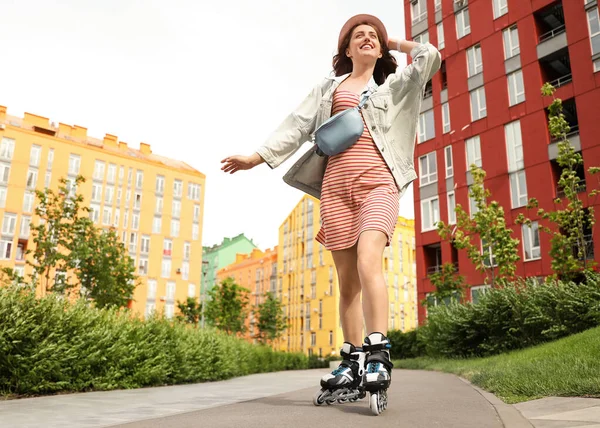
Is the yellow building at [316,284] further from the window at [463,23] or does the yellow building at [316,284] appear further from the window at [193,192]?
the window at [463,23]

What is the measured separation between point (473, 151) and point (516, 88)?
13.2ft

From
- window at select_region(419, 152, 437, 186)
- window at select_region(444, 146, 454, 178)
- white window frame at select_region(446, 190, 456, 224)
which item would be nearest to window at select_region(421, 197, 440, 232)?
white window frame at select_region(446, 190, 456, 224)

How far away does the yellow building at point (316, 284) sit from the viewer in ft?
235

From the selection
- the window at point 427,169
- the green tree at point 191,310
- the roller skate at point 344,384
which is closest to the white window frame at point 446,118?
→ the window at point 427,169

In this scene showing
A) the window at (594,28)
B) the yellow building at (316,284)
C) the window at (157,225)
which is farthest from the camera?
the yellow building at (316,284)

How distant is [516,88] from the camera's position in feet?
94.2

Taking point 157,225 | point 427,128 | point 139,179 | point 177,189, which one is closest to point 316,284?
point 177,189

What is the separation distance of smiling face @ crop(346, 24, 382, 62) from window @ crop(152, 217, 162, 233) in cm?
6256

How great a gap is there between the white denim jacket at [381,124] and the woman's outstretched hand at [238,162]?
0.22 feet

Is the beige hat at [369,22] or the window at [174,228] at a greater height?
the window at [174,228]

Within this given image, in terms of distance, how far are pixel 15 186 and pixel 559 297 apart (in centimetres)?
5504

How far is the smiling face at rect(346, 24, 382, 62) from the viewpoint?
3.78 metres

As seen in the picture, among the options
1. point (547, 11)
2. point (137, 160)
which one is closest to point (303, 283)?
point (137, 160)

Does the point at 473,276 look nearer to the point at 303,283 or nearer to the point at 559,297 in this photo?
the point at 559,297
